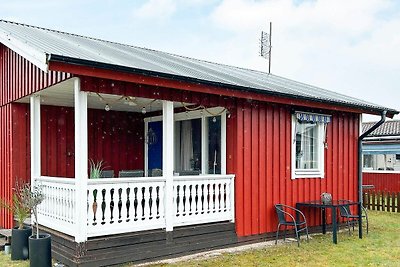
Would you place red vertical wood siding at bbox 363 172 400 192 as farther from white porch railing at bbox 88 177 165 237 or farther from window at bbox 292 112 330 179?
white porch railing at bbox 88 177 165 237

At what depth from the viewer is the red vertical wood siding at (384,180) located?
58.0 feet

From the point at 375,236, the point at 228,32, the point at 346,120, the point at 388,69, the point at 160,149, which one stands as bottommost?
the point at 375,236

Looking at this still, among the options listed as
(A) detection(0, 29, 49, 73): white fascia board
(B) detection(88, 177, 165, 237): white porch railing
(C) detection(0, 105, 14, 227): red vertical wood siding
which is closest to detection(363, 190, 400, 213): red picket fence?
(B) detection(88, 177, 165, 237): white porch railing

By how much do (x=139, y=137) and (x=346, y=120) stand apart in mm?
4874

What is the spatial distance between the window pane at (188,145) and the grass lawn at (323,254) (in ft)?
8.62

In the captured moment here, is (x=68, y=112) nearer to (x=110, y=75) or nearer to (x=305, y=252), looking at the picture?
(x=110, y=75)

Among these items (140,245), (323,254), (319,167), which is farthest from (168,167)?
(319,167)

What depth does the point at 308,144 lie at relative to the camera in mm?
9188

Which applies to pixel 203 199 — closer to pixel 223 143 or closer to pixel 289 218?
pixel 223 143

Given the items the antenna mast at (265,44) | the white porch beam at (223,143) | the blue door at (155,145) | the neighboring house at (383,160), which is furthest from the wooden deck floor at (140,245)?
the antenna mast at (265,44)

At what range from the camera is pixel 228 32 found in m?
30.0

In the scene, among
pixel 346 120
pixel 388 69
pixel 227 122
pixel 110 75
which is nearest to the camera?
pixel 110 75

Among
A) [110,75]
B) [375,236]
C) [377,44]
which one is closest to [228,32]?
[377,44]

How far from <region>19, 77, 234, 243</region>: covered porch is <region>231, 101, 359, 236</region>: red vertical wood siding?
0.30 metres
